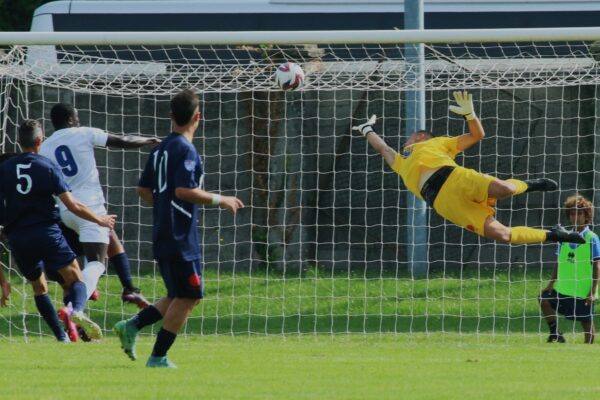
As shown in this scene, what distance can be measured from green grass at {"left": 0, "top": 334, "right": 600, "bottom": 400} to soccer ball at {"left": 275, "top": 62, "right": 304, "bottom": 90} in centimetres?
246

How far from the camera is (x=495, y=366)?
29.4 feet

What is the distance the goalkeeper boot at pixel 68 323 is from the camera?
34.9ft

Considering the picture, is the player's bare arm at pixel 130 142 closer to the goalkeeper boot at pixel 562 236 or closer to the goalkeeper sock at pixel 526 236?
the goalkeeper sock at pixel 526 236

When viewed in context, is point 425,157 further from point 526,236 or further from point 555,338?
point 555,338

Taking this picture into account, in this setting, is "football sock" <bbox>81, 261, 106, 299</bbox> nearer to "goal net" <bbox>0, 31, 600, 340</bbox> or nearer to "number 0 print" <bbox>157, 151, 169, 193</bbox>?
"goal net" <bbox>0, 31, 600, 340</bbox>

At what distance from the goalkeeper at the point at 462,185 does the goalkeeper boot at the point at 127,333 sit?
3.75m

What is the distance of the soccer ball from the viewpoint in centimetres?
1217

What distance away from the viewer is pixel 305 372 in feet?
27.6

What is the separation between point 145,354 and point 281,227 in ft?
22.3

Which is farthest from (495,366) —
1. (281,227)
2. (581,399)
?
(281,227)

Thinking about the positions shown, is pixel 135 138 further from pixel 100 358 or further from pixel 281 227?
pixel 281 227

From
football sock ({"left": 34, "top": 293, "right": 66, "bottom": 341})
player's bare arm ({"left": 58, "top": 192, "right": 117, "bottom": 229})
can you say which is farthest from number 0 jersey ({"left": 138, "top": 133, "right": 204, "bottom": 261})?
football sock ({"left": 34, "top": 293, "right": 66, "bottom": 341})

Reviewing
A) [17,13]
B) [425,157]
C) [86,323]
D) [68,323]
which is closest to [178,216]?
[86,323]

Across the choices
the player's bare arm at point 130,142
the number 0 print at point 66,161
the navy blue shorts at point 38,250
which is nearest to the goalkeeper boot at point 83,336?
the navy blue shorts at point 38,250
